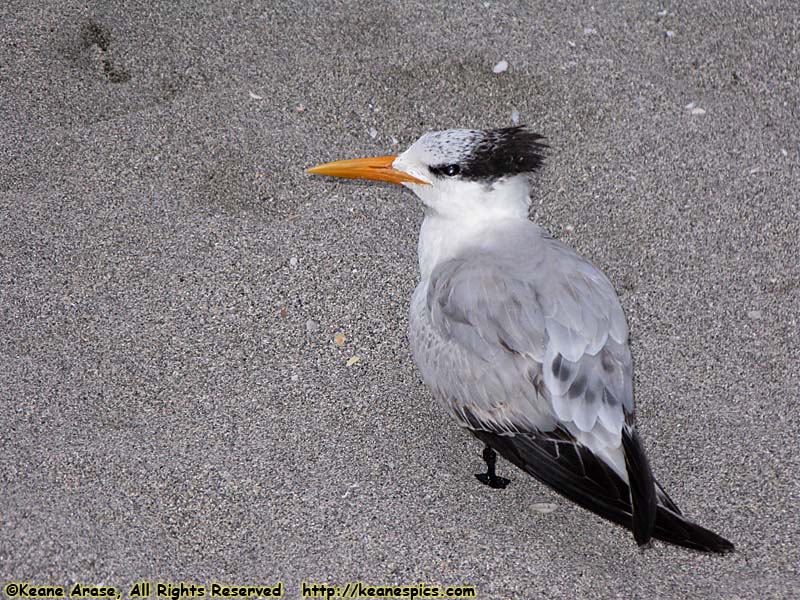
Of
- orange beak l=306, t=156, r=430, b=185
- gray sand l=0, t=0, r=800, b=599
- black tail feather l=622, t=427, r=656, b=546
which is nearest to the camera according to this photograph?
black tail feather l=622, t=427, r=656, b=546

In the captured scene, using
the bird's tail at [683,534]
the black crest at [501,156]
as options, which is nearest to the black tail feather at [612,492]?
the bird's tail at [683,534]

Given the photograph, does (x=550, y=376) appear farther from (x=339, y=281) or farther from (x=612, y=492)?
(x=339, y=281)

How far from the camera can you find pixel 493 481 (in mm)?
2623

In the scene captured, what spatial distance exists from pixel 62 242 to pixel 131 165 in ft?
1.45

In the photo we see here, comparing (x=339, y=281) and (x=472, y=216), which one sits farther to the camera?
(x=339, y=281)

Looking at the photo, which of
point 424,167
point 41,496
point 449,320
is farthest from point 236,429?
point 424,167

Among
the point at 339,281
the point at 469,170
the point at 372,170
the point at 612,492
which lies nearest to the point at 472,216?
the point at 469,170

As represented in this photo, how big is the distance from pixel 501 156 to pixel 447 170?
0.16 m

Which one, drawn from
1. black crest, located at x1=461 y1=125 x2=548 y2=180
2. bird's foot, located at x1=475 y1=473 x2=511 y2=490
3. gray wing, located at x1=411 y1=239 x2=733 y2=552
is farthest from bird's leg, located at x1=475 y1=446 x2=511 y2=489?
black crest, located at x1=461 y1=125 x2=548 y2=180

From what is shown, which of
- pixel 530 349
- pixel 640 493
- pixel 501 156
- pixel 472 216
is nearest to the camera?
pixel 640 493

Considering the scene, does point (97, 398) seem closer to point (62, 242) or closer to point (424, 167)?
point (62, 242)

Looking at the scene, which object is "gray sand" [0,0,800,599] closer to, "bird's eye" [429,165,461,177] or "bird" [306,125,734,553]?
"bird" [306,125,734,553]

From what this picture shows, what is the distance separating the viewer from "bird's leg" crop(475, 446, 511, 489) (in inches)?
103

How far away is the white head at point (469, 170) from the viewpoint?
2553 millimetres
